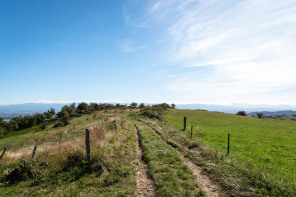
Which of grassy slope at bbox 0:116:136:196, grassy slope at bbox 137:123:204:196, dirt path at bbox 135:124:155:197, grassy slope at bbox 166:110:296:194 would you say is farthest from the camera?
grassy slope at bbox 166:110:296:194

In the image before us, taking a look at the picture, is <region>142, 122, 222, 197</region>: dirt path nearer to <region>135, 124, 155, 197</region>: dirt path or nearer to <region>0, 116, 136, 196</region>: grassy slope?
<region>135, 124, 155, 197</region>: dirt path

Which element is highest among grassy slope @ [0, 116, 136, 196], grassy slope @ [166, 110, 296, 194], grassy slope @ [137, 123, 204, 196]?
grassy slope @ [137, 123, 204, 196]

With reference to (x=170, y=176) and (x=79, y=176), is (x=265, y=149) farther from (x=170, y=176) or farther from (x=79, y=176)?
(x=79, y=176)

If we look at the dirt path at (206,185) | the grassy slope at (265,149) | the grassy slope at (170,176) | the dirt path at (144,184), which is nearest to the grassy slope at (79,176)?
the dirt path at (144,184)

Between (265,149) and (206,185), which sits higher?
(206,185)

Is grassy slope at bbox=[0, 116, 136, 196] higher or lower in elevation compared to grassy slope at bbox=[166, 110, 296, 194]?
higher

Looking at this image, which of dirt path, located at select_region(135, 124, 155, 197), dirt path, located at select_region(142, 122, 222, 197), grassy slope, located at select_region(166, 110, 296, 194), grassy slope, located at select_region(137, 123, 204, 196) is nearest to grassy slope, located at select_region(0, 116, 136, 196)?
dirt path, located at select_region(135, 124, 155, 197)

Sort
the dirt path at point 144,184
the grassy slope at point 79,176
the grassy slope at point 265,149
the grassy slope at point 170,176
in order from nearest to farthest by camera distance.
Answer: the grassy slope at point 170,176 < the dirt path at point 144,184 < the grassy slope at point 79,176 < the grassy slope at point 265,149

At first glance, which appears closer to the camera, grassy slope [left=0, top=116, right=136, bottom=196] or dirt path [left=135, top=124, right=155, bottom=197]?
dirt path [left=135, top=124, right=155, bottom=197]

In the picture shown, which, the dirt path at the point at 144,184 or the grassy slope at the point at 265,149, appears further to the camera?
the grassy slope at the point at 265,149

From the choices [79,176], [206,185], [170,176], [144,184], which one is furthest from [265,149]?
[79,176]

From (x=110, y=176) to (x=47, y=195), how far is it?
9.35 ft

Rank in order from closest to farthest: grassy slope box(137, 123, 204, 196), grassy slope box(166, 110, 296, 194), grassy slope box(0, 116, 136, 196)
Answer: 1. grassy slope box(137, 123, 204, 196)
2. grassy slope box(0, 116, 136, 196)
3. grassy slope box(166, 110, 296, 194)

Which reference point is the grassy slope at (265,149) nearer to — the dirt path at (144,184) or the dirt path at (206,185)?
the dirt path at (206,185)
